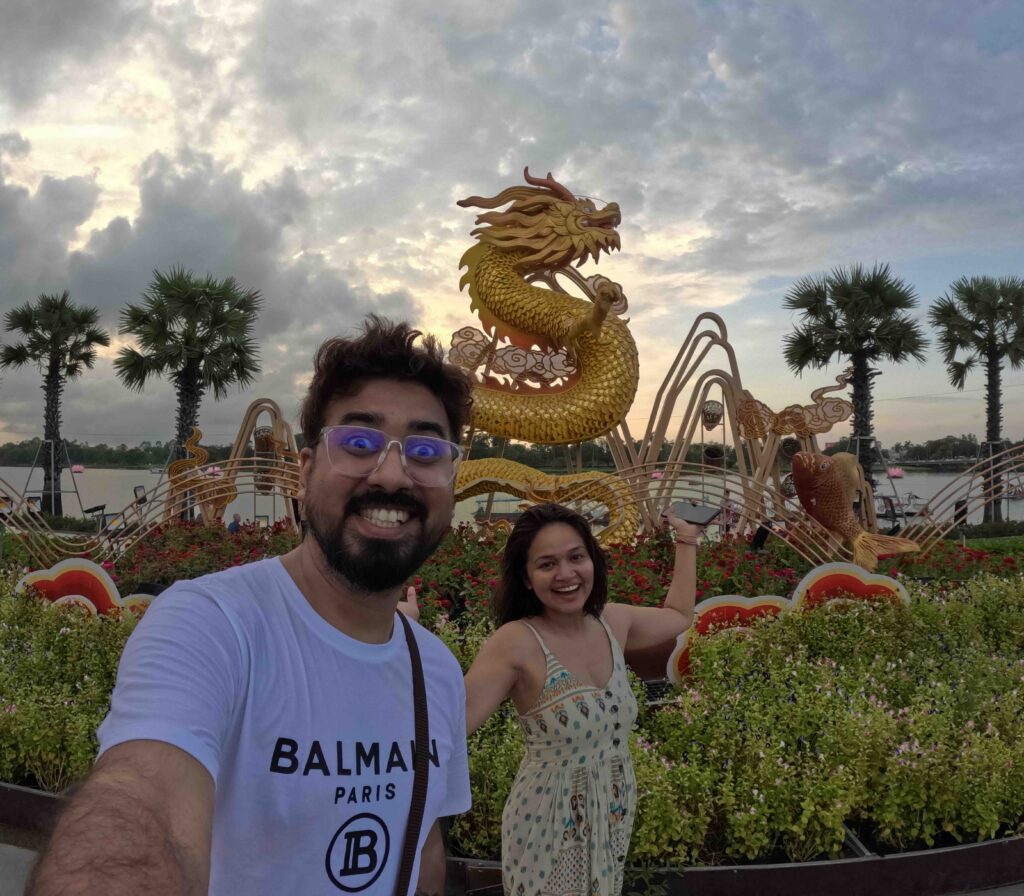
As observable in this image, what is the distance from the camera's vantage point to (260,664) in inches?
42.8

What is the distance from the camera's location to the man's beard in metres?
1.21

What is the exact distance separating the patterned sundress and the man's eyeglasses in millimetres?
975

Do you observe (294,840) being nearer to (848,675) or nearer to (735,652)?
(735,652)

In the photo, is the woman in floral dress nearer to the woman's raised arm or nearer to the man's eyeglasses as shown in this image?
the woman's raised arm

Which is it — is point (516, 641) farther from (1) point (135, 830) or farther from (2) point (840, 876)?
(2) point (840, 876)

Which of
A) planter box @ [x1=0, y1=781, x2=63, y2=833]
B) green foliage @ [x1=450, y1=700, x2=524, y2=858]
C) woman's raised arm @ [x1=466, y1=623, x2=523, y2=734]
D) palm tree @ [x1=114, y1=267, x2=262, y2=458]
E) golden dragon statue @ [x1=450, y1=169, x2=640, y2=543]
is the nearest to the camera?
woman's raised arm @ [x1=466, y1=623, x2=523, y2=734]

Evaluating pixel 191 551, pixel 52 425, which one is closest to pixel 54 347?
pixel 52 425

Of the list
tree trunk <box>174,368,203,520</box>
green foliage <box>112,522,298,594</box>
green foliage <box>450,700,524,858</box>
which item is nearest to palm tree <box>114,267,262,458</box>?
tree trunk <box>174,368,203,520</box>

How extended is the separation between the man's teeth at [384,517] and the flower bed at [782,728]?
7.06ft

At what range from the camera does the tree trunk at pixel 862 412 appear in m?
17.4

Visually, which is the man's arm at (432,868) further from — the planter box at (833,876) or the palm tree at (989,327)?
the palm tree at (989,327)

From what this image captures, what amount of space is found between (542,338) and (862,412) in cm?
1262

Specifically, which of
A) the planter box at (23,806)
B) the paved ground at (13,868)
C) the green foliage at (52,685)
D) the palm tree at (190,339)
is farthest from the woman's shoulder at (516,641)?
the palm tree at (190,339)

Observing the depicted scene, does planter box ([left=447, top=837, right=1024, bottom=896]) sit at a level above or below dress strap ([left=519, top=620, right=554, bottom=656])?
below
